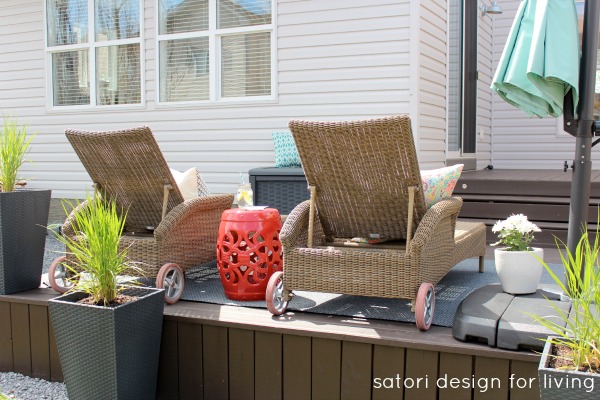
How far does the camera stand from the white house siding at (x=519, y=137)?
28.8ft

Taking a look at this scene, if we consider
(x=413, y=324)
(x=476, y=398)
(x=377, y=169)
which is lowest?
(x=476, y=398)

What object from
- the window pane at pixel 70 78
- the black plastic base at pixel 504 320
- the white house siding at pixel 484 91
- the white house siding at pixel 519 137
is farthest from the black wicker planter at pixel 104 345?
the white house siding at pixel 519 137

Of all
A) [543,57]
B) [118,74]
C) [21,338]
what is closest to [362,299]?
[543,57]

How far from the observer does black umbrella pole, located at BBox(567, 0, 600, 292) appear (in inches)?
102

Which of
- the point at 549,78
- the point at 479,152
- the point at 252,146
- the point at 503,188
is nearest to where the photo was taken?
the point at 549,78

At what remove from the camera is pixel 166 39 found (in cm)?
687

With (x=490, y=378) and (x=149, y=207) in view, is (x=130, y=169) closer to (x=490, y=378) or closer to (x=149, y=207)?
(x=149, y=207)

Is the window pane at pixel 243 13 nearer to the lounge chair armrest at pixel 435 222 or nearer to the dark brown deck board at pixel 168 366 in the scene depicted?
the lounge chair armrest at pixel 435 222

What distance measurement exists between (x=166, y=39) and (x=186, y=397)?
4859mm

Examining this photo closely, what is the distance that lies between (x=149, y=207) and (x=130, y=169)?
0.92 feet

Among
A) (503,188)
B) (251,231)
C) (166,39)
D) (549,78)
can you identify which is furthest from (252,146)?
(549,78)

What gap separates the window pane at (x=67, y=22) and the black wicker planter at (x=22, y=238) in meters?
4.51

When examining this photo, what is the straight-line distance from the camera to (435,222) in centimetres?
281

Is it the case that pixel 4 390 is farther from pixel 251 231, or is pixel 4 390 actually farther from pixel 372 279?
pixel 372 279
